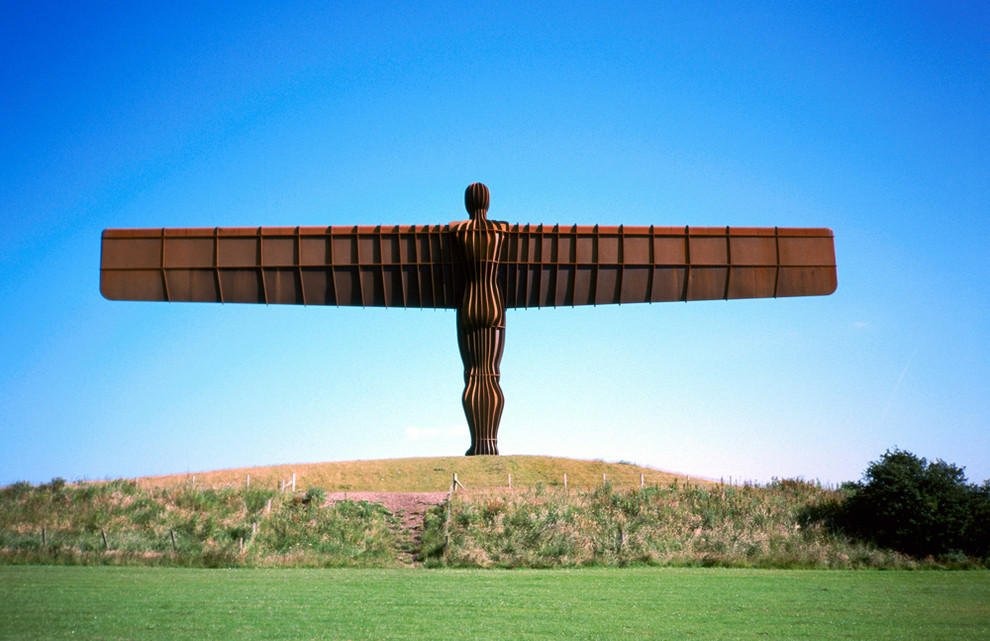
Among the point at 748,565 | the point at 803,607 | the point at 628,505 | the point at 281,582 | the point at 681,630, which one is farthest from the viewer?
the point at 628,505

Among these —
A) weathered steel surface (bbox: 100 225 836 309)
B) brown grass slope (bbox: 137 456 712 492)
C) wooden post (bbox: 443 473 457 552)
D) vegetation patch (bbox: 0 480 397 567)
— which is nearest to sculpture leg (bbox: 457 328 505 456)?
brown grass slope (bbox: 137 456 712 492)

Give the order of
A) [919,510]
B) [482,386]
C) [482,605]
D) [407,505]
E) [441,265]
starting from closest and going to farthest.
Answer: [482,605]
[919,510]
[407,505]
[482,386]
[441,265]

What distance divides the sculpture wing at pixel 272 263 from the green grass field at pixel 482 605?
13610 mm

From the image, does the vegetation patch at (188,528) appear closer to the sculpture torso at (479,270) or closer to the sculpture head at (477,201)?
the sculpture torso at (479,270)

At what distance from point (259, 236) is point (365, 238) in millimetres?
4021

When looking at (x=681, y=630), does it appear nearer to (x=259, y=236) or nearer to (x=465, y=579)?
(x=465, y=579)

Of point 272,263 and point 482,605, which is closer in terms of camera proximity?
point 482,605

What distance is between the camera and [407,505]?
2683cm

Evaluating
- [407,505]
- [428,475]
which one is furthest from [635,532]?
[428,475]

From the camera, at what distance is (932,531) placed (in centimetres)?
2384

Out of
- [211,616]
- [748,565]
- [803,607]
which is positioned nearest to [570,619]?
[803,607]

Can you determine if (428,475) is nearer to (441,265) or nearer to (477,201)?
(441,265)

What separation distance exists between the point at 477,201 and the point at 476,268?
2592mm

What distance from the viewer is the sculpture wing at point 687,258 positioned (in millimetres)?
32438
